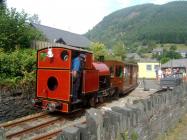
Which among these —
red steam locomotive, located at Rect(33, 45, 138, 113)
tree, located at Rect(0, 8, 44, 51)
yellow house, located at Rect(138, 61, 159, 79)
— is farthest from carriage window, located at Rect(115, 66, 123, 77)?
yellow house, located at Rect(138, 61, 159, 79)

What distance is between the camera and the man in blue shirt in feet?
43.8

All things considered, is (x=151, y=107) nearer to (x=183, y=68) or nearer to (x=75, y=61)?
(x=75, y=61)

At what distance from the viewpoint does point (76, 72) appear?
44.0ft

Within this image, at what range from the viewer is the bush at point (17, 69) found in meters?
14.4

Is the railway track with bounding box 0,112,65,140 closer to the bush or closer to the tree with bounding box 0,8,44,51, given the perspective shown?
the bush

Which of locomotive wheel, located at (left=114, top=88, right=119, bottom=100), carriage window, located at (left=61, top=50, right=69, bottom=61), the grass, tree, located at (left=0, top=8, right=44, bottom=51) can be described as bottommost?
the grass

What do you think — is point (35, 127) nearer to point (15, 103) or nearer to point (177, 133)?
point (15, 103)

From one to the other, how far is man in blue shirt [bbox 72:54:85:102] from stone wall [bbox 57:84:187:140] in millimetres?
3987

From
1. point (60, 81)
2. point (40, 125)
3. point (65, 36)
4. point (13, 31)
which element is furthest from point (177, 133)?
point (65, 36)

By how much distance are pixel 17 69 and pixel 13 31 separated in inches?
198

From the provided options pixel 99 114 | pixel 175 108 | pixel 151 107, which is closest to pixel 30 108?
pixel 175 108

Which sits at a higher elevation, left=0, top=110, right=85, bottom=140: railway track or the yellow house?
the yellow house

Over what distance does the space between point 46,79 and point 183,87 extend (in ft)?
19.6

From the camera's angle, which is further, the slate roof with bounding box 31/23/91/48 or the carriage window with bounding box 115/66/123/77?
the slate roof with bounding box 31/23/91/48
